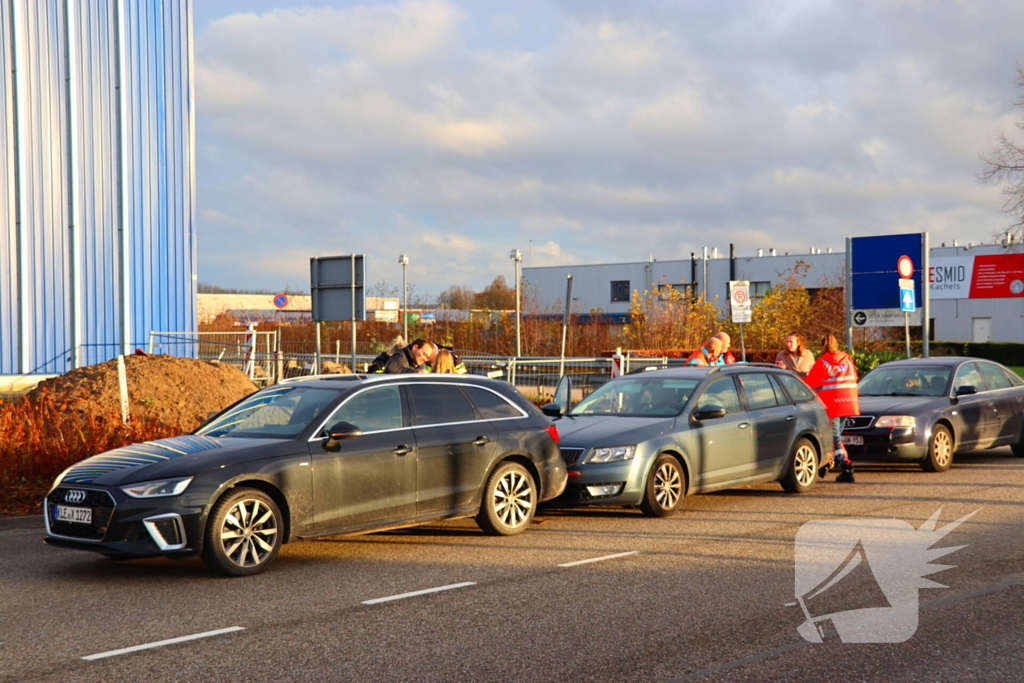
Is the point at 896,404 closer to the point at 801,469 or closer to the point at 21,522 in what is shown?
the point at 801,469

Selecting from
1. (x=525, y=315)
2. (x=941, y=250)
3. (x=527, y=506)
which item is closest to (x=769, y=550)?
(x=527, y=506)

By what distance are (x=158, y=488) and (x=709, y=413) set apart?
18.6 feet

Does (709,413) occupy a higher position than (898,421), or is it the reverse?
(709,413)

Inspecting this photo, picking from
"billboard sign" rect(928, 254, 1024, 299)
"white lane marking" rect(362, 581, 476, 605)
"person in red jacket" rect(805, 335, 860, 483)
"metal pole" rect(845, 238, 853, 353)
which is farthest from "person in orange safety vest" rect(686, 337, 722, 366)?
"billboard sign" rect(928, 254, 1024, 299)

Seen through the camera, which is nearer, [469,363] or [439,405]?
[439,405]

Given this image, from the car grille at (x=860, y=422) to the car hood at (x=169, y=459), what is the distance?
8918 mm

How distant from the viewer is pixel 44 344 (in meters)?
22.6

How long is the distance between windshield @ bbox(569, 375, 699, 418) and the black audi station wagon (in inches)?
61.2

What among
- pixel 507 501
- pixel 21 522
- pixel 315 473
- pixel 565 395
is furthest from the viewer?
pixel 565 395

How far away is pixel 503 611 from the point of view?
6.51 meters

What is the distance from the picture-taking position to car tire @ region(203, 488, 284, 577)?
742 cm

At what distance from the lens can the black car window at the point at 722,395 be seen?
1105 centimetres

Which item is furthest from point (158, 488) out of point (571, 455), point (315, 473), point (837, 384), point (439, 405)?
point (837, 384)

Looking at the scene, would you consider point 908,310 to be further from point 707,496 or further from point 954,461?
point 707,496
